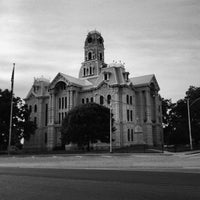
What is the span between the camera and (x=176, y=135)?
73312mm

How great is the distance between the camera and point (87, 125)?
176ft

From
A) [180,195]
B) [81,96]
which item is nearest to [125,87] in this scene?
[81,96]

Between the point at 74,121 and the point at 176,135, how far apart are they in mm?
31906

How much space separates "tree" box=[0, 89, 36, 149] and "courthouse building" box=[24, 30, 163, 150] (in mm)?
7867

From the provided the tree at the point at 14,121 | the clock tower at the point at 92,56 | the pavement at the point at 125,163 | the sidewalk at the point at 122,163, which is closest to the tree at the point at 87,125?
the tree at the point at 14,121

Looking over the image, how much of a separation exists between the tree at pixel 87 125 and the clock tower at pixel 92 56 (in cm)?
3173

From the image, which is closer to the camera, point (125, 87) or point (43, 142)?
point (125, 87)

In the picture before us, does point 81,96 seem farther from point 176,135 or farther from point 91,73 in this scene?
point 176,135

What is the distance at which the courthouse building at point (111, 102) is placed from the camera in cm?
6750

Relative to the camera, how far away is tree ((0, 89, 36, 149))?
205ft

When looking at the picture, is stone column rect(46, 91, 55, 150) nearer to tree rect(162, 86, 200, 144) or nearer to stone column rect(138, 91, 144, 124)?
stone column rect(138, 91, 144, 124)

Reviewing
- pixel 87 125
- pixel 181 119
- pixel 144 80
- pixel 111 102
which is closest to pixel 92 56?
pixel 144 80

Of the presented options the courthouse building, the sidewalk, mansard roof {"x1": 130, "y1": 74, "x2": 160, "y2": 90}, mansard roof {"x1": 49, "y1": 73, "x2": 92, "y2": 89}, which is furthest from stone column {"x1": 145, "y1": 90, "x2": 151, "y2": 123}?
the sidewalk

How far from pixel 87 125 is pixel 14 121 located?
74.0 feet
